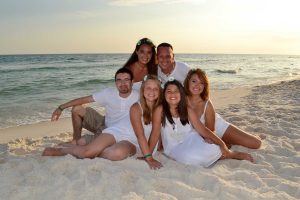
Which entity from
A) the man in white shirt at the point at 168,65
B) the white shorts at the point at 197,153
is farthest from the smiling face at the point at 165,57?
the white shorts at the point at 197,153

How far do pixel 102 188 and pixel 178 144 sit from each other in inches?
57.6

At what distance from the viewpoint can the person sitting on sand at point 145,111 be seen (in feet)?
13.9

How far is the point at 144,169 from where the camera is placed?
3963mm

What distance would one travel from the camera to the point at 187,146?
4395 mm

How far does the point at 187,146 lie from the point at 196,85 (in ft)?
2.73

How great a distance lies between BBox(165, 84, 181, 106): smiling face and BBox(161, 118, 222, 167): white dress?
259 mm

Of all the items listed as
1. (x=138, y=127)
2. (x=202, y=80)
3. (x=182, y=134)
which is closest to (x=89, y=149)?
(x=138, y=127)

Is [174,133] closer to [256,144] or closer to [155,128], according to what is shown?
[155,128]

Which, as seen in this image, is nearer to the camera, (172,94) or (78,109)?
(172,94)

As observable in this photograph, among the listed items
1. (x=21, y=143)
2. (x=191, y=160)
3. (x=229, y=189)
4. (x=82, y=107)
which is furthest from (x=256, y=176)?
(x=21, y=143)

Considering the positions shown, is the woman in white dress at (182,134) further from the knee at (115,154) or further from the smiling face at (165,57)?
the smiling face at (165,57)

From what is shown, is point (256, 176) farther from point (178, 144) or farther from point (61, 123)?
point (61, 123)

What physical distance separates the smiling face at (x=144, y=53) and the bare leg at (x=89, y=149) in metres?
1.40

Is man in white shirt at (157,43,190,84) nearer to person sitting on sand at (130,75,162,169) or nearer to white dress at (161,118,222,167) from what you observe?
person sitting on sand at (130,75,162,169)
